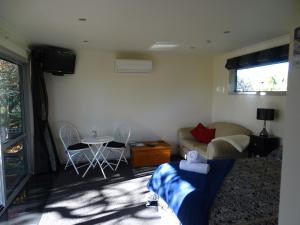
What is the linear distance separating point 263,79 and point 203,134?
1.60m

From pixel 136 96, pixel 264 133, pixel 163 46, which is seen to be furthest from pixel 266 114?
pixel 136 96

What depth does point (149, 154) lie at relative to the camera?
447 cm

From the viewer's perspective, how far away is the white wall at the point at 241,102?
11.7 feet

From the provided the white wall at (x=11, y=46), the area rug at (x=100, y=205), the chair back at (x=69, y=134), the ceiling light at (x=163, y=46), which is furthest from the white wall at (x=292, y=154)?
the chair back at (x=69, y=134)

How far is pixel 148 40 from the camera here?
3.70 meters

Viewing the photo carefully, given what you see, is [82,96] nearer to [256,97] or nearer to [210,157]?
[210,157]

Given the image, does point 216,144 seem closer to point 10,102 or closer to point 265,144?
point 265,144

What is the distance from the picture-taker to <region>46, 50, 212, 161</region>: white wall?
4527 millimetres

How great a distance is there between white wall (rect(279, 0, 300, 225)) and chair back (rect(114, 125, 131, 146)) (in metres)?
4.09

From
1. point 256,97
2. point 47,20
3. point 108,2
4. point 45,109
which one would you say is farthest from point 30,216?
point 256,97

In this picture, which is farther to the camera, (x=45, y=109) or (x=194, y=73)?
(x=194, y=73)

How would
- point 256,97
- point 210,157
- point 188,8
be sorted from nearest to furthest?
point 188,8 < point 210,157 < point 256,97

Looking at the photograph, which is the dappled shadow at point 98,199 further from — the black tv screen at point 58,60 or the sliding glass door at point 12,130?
the black tv screen at point 58,60

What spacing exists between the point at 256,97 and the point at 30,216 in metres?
3.96
